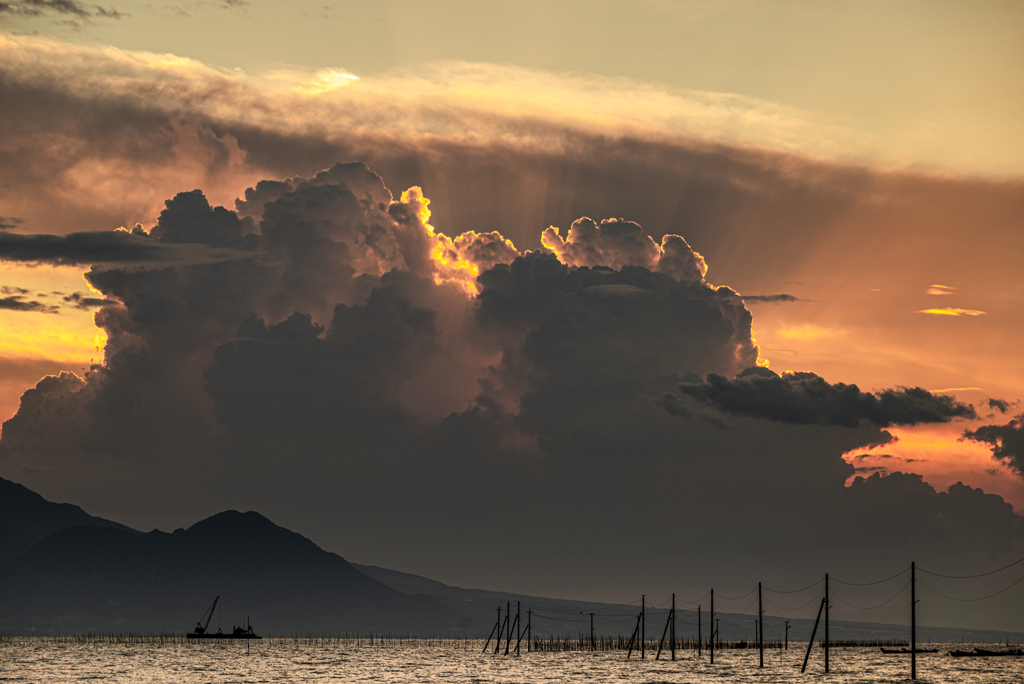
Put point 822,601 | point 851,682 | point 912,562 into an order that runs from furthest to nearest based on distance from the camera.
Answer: point 851,682
point 822,601
point 912,562

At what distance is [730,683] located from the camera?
191m

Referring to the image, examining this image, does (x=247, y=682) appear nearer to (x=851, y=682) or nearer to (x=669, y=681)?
(x=669, y=681)

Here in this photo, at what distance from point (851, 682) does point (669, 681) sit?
3185cm

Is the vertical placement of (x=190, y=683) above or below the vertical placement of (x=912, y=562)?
below

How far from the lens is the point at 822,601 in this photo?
171750 millimetres

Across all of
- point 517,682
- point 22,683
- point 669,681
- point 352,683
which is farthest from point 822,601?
point 22,683

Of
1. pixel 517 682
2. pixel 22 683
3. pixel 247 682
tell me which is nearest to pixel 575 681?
pixel 517 682

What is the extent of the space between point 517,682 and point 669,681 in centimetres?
2787

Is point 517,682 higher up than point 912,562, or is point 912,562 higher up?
point 912,562

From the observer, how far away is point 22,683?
7864 inches

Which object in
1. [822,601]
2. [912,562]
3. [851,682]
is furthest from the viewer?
[851,682]

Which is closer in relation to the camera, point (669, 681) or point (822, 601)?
point (822, 601)

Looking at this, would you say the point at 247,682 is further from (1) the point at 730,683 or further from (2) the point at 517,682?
(1) the point at 730,683

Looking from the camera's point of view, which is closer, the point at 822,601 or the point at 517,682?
the point at 822,601
